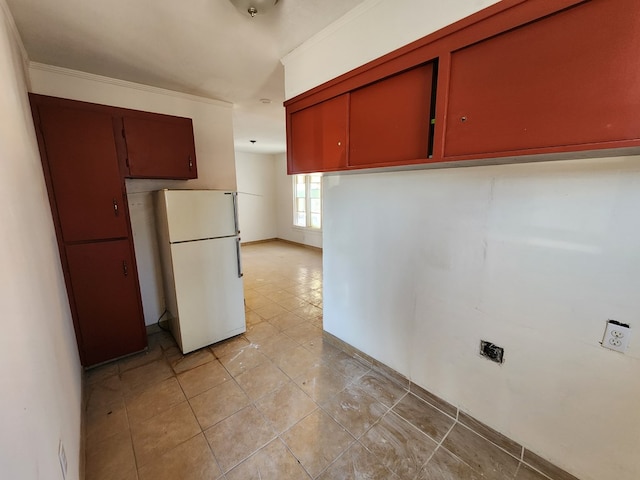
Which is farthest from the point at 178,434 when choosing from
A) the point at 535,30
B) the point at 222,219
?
the point at 535,30

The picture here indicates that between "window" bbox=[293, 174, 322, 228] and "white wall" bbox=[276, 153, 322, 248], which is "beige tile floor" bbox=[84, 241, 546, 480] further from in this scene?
"window" bbox=[293, 174, 322, 228]

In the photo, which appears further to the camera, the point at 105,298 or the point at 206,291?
the point at 206,291

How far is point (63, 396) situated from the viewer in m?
1.26

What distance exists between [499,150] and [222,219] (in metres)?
2.15

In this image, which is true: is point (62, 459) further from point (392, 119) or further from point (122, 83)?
point (122, 83)

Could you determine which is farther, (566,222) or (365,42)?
(365,42)

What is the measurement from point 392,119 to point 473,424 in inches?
76.4

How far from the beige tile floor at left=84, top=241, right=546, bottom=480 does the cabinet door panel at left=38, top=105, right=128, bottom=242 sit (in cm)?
127

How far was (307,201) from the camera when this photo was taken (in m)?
6.80

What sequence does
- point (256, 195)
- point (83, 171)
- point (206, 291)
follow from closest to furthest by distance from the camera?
1. point (83, 171)
2. point (206, 291)
3. point (256, 195)

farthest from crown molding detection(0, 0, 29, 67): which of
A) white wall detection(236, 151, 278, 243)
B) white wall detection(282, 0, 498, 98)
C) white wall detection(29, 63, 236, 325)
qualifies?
white wall detection(236, 151, 278, 243)

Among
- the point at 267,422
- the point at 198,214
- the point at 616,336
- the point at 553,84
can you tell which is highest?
the point at 553,84

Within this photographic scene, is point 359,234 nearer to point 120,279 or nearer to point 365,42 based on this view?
point 365,42

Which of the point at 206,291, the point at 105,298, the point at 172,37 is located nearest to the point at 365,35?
the point at 172,37
